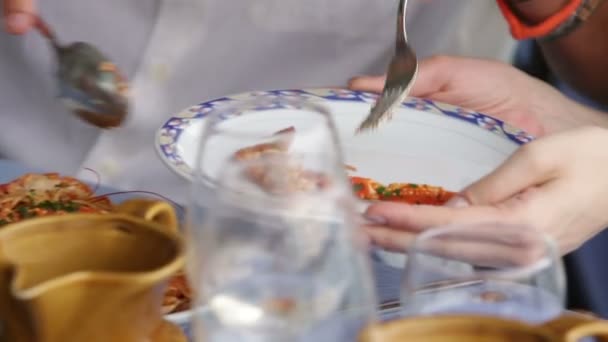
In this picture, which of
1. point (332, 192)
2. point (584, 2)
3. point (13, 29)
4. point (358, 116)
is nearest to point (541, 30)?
point (584, 2)

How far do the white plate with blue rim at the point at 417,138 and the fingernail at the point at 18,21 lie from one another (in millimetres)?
146

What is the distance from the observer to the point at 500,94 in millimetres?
971

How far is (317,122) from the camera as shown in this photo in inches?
14.1

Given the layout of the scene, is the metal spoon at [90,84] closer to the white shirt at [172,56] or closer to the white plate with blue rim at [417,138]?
the white plate with blue rim at [417,138]

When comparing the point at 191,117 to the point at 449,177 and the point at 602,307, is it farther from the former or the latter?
the point at 602,307

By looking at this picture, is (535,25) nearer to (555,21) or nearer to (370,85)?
(555,21)

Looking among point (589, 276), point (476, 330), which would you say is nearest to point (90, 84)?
point (476, 330)

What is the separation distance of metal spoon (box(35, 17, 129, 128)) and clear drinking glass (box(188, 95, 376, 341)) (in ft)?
1.23

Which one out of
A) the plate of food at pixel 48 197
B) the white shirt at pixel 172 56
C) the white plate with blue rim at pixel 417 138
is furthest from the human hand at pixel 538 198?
the white shirt at pixel 172 56

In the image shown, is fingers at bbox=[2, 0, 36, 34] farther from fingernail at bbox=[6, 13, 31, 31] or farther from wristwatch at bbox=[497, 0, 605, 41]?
wristwatch at bbox=[497, 0, 605, 41]

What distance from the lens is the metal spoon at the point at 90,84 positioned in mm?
689

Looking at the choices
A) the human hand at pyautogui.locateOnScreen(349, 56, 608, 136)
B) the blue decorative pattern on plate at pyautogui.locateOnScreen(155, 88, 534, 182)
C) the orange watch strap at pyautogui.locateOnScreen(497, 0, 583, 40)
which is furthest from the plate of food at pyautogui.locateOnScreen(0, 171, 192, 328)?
the orange watch strap at pyautogui.locateOnScreen(497, 0, 583, 40)

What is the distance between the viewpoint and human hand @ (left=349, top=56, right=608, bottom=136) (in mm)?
942

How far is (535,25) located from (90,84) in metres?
0.52
